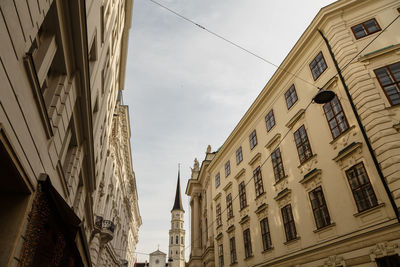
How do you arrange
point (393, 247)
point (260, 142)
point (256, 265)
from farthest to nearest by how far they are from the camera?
point (260, 142) < point (256, 265) < point (393, 247)

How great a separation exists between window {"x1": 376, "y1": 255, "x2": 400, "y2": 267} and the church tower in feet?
307

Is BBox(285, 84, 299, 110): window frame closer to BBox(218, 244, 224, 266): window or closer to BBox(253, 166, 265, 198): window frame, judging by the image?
BBox(253, 166, 265, 198): window frame

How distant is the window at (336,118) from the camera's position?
13039mm

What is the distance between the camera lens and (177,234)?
105 meters

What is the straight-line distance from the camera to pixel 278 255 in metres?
16.3

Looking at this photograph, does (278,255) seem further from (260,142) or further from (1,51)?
(1,51)

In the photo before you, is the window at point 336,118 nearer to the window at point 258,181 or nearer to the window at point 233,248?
the window at point 258,181

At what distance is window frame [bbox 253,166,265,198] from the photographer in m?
19.4

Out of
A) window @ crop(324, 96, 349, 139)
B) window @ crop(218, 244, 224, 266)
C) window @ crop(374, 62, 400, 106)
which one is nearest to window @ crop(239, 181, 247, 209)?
window @ crop(218, 244, 224, 266)

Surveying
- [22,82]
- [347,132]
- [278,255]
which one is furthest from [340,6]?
[22,82]

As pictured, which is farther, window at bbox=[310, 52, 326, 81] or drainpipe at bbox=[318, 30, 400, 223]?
window at bbox=[310, 52, 326, 81]

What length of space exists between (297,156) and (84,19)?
13.2m

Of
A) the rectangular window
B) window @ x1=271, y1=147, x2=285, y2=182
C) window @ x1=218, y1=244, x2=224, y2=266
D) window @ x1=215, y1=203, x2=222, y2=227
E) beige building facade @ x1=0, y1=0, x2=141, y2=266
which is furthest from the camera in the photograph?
the rectangular window

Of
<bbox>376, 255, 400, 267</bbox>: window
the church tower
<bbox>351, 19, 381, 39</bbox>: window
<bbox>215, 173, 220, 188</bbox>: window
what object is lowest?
<bbox>376, 255, 400, 267</bbox>: window
